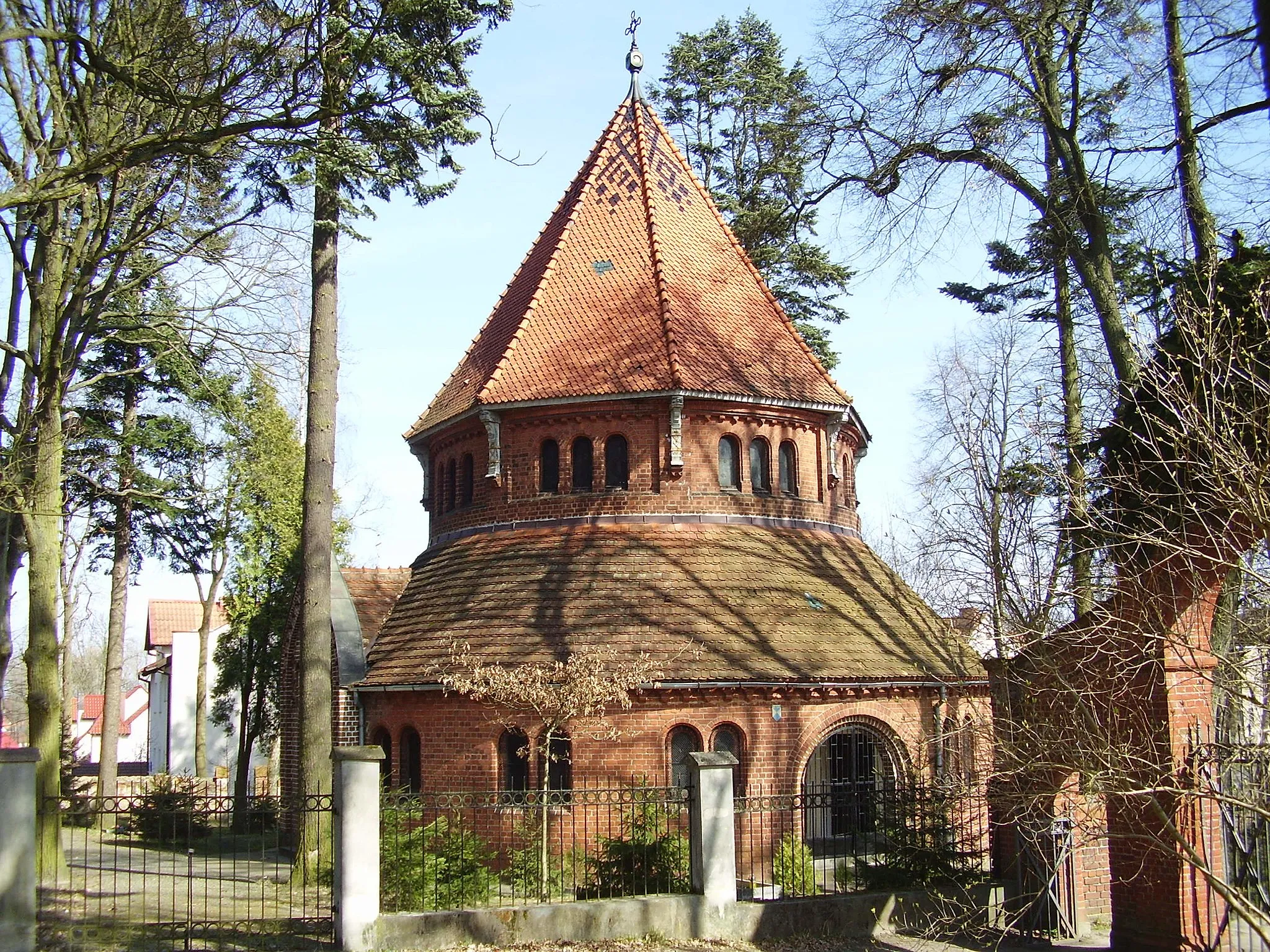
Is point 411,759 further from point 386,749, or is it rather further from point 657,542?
point 657,542

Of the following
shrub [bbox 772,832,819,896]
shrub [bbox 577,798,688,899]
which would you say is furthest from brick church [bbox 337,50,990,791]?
shrub [bbox 577,798,688,899]

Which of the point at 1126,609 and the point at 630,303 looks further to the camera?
the point at 630,303

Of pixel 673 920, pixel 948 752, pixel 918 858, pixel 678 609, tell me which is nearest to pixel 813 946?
pixel 673 920

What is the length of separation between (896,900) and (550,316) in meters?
11.3

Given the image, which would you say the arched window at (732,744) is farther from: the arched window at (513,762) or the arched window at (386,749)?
the arched window at (386,749)

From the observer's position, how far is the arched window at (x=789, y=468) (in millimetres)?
20188

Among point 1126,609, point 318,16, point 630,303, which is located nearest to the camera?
point 318,16

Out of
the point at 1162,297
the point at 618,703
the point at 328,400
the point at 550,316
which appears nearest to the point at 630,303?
the point at 550,316

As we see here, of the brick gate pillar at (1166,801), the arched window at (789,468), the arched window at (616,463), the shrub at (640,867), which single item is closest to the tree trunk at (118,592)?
the arched window at (616,463)

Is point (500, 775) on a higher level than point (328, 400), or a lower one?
lower

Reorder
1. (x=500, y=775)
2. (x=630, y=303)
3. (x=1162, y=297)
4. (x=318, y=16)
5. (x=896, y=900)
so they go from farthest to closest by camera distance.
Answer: (x=630, y=303)
(x=500, y=775)
(x=896, y=900)
(x=1162, y=297)
(x=318, y=16)

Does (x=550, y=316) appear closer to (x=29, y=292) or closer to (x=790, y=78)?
(x=29, y=292)

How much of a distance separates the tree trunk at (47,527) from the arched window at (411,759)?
4686 mm

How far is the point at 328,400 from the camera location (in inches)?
699
